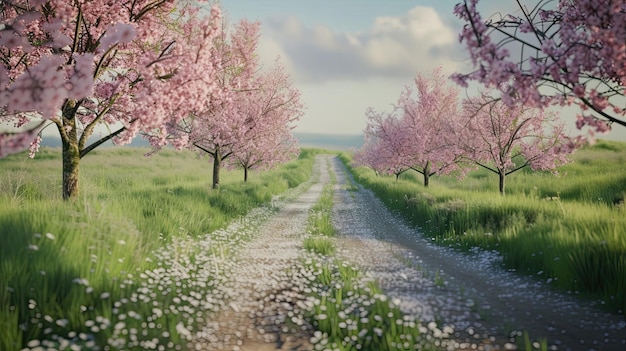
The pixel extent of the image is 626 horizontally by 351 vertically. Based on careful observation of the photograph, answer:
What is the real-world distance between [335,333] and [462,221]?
30.4 feet

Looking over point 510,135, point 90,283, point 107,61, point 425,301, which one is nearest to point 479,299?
point 425,301

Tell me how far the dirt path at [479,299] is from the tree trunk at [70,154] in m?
7.56

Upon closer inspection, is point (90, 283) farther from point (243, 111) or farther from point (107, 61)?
point (243, 111)

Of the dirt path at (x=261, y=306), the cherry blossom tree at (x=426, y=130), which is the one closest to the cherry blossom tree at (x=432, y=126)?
the cherry blossom tree at (x=426, y=130)

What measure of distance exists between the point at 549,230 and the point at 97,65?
11.6 m

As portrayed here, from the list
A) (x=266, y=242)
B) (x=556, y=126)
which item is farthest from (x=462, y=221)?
(x=556, y=126)

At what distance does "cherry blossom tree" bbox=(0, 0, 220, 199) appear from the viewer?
5.74 m

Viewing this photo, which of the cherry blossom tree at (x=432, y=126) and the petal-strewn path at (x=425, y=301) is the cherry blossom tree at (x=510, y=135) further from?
the petal-strewn path at (x=425, y=301)

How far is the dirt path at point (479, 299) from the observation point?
5.66 m

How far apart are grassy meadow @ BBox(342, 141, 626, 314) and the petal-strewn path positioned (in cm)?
45

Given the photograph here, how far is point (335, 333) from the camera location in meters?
5.82

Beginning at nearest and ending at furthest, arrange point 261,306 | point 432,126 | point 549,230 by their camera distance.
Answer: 1. point 261,306
2. point 549,230
3. point 432,126

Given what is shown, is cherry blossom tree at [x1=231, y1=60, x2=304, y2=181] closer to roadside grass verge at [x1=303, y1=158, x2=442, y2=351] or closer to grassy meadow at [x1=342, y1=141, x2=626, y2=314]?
grassy meadow at [x1=342, y1=141, x2=626, y2=314]

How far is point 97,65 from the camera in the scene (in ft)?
33.8
